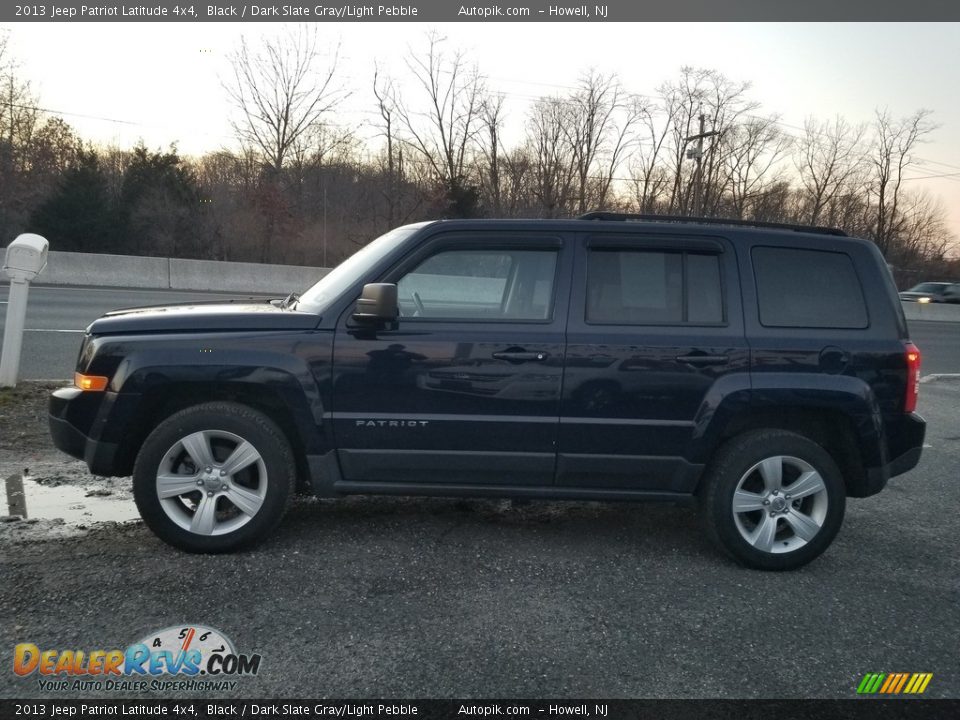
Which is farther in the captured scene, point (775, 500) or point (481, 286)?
point (481, 286)

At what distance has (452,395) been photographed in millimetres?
3873

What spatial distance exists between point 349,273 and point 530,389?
1.25 meters

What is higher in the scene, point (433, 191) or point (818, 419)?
point (433, 191)

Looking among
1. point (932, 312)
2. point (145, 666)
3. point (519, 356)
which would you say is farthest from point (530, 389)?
point (932, 312)

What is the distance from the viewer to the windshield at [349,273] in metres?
4.04

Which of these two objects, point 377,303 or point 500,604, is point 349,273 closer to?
point 377,303

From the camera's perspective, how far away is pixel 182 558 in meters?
3.78

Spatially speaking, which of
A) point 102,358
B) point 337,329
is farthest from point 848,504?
point 102,358

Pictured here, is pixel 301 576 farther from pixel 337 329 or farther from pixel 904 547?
pixel 904 547

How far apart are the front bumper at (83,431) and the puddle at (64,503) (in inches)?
24.1

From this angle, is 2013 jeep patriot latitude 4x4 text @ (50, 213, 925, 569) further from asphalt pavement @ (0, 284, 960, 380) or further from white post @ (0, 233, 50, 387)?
white post @ (0, 233, 50, 387)

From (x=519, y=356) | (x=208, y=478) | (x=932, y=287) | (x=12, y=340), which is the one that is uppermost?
(x=932, y=287)

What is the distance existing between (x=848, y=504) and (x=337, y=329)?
3902 mm

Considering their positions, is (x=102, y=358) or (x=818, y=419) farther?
(x=818, y=419)
